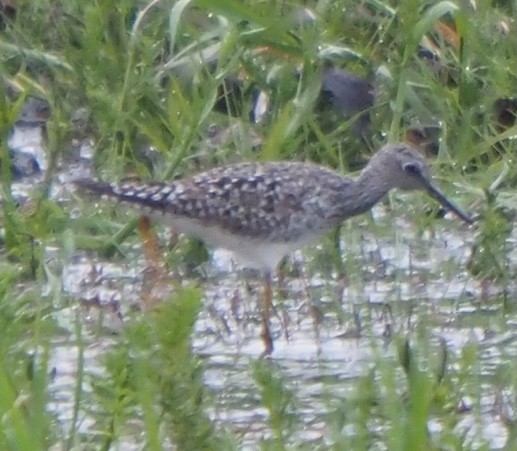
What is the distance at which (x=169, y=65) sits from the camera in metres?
7.70

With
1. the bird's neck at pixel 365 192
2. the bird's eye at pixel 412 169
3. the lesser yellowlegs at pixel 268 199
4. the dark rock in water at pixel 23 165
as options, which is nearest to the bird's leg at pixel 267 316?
the lesser yellowlegs at pixel 268 199

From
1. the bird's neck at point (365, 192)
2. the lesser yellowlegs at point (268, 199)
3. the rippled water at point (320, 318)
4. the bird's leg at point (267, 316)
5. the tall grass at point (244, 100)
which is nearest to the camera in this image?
the rippled water at point (320, 318)

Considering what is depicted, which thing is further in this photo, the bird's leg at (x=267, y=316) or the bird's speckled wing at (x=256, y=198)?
the bird's speckled wing at (x=256, y=198)

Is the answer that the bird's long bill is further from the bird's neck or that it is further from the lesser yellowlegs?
the bird's neck

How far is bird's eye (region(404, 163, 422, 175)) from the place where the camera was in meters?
7.01

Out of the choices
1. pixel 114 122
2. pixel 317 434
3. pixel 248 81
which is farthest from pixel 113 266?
pixel 317 434

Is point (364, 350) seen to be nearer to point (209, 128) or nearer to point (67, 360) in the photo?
point (67, 360)

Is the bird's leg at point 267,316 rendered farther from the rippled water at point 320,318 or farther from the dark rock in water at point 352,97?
the dark rock in water at point 352,97

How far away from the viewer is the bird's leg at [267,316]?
602 cm

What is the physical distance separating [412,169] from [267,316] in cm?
106

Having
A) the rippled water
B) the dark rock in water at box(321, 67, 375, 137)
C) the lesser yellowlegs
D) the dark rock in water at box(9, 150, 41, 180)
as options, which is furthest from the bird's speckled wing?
the dark rock in water at box(9, 150, 41, 180)

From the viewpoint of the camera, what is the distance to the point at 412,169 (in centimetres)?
704

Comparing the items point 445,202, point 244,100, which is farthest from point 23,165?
point 445,202

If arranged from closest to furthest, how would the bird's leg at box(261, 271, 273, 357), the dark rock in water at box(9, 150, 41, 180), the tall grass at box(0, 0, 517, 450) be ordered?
the bird's leg at box(261, 271, 273, 357)
the tall grass at box(0, 0, 517, 450)
the dark rock in water at box(9, 150, 41, 180)
